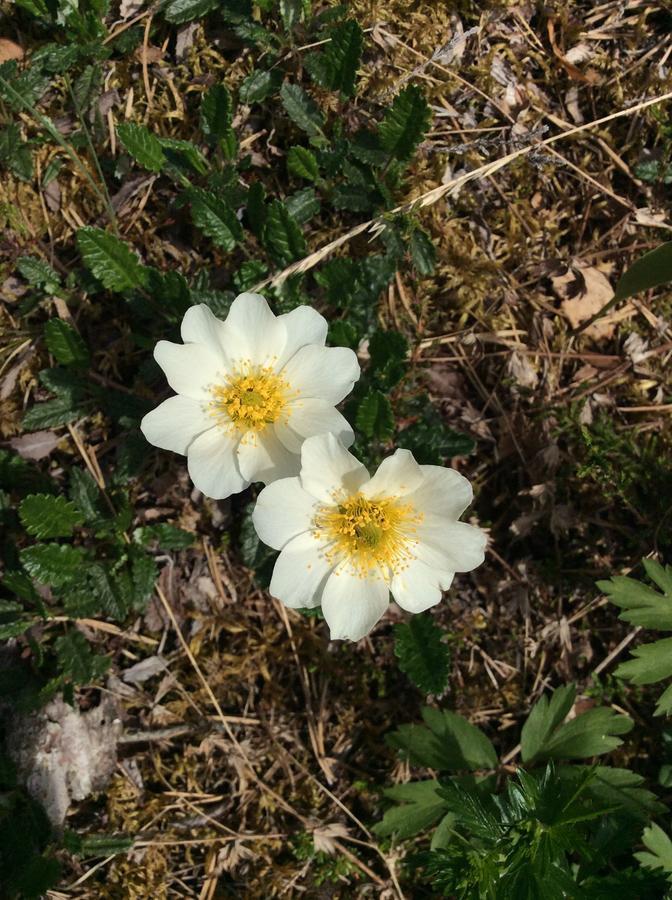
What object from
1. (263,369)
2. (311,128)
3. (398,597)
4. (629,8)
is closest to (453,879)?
(398,597)

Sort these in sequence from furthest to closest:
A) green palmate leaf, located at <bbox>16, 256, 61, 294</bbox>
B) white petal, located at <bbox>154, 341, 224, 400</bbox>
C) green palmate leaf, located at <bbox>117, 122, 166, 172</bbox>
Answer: green palmate leaf, located at <bbox>16, 256, 61, 294</bbox> < green palmate leaf, located at <bbox>117, 122, 166, 172</bbox> < white petal, located at <bbox>154, 341, 224, 400</bbox>

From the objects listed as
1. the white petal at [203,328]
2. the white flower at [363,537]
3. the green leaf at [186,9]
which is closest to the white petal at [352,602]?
the white flower at [363,537]

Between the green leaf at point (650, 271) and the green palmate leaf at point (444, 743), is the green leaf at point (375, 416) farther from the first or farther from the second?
the green palmate leaf at point (444, 743)

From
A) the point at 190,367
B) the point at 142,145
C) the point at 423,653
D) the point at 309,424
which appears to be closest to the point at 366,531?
the point at 309,424

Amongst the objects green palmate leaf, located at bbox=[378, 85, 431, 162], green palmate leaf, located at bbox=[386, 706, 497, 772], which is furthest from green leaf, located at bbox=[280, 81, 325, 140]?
green palmate leaf, located at bbox=[386, 706, 497, 772]

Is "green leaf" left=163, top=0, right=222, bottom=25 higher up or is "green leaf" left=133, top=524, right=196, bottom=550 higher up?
"green leaf" left=163, top=0, right=222, bottom=25

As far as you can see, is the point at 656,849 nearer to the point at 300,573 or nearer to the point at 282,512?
the point at 300,573

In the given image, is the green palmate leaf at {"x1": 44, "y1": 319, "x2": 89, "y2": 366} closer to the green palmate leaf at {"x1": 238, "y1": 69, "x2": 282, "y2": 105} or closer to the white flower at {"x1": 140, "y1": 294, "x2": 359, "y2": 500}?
the white flower at {"x1": 140, "y1": 294, "x2": 359, "y2": 500}
